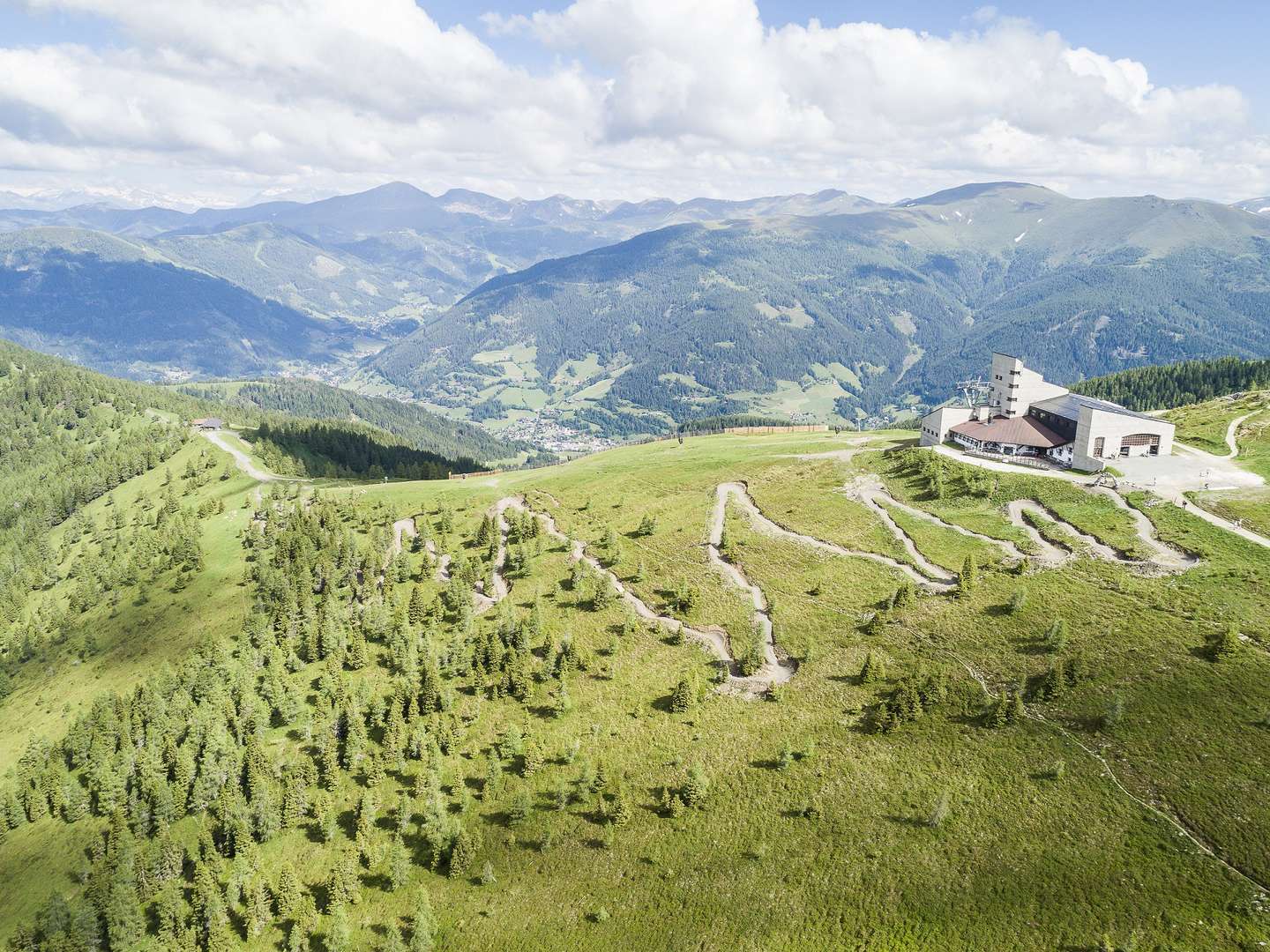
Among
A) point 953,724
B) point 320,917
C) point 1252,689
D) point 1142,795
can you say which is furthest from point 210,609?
point 1252,689

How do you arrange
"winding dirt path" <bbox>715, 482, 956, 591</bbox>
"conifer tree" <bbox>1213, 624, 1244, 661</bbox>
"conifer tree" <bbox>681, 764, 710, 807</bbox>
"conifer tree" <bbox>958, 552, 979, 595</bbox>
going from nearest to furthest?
"conifer tree" <bbox>681, 764, 710, 807</bbox>, "conifer tree" <bbox>1213, 624, 1244, 661</bbox>, "conifer tree" <bbox>958, 552, 979, 595</bbox>, "winding dirt path" <bbox>715, 482, 956, 591</bbox>

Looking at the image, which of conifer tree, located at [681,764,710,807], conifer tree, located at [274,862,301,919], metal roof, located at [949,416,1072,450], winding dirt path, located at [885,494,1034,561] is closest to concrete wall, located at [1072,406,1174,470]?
metal roof, located at [949,416,1072,450]

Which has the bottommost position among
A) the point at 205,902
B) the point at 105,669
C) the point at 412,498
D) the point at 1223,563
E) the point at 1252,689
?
the point at 105,669

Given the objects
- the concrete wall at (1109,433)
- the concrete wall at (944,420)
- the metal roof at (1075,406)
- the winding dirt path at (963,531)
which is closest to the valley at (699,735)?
the winding dirt path at (963,531)

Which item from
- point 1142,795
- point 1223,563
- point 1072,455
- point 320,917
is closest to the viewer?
point 1142,795

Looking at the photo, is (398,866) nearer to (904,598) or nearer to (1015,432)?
(904,598)

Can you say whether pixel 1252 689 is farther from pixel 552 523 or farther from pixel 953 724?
pixel 552 523

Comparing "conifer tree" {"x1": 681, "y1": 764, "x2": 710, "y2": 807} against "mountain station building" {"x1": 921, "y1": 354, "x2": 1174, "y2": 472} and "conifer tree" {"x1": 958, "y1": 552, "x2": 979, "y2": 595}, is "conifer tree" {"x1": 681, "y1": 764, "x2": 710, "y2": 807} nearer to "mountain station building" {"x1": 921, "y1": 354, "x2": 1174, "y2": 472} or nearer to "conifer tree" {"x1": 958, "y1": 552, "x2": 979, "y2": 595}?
"conifer tree" {"x1": 958, "y1": 552, "x2": 979, "y2": 595}

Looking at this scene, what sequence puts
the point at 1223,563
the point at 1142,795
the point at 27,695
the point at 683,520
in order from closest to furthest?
the point at 1142,795 → the point at 1223,563 → the point at 683,520 → the point at 27,695

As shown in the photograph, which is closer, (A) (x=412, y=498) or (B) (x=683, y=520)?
(B) (x=683, y=520)
